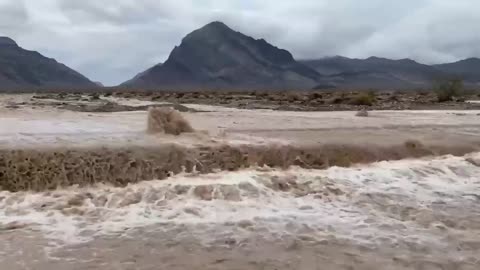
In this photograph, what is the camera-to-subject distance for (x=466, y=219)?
8086mm

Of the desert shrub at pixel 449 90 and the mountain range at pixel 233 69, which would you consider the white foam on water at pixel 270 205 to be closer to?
the desert shrub at pixel 449 90

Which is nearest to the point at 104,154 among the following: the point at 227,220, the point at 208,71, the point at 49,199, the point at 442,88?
the point at 49,199

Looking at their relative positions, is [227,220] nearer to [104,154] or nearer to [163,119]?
[104,154]

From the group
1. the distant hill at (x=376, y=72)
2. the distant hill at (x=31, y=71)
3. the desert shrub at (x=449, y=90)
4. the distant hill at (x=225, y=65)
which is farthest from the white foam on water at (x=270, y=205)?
the distant hill at (x=225, y=65)

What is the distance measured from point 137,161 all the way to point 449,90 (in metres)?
25.5

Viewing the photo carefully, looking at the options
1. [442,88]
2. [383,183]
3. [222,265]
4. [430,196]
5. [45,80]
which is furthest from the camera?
[45,80]

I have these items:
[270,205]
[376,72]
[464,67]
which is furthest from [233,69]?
[270,205]

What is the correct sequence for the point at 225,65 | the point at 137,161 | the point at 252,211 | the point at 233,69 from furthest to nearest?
1. the point at 225,65
2. the point at 233,69
3. the point at 137,161
4. the point at 252,211

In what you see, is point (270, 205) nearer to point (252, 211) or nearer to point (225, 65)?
point (252, 211)

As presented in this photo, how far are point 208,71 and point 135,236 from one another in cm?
13609

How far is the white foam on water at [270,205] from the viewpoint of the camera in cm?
752

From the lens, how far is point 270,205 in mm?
8570

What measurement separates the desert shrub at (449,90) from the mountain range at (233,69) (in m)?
76.9

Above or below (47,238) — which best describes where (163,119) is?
above
